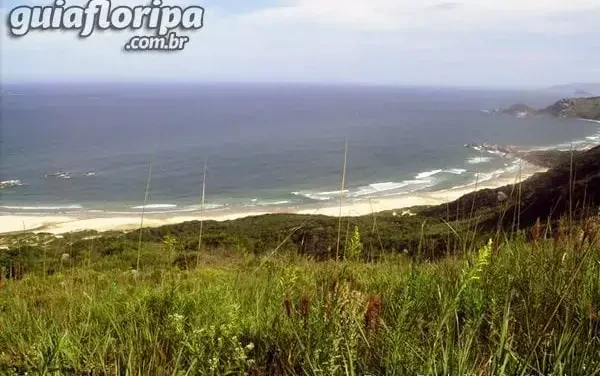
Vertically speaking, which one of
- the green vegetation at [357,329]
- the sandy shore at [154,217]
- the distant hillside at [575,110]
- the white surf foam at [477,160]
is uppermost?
the distant hillside at [575,110]

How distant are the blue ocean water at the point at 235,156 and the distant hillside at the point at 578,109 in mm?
7077

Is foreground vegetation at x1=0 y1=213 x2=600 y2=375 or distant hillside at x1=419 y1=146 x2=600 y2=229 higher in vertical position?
foreground vegetation at x1=0 y1=213 x2=600 y2=375

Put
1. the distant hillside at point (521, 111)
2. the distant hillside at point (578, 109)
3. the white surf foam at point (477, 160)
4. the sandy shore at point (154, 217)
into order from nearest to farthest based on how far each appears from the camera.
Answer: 1. the sandy shore at point (154, 217)
2. the white surf foam at point (477, 160)
3. the distant hillside at point (578, 109)
4. the distant hillside at point (521, 111)

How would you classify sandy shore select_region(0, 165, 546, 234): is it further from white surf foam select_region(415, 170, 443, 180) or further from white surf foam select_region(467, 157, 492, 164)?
white surf foam select_region(467, 157, 492, 164)

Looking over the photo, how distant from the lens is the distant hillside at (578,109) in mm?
120062

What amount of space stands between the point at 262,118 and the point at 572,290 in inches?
4686

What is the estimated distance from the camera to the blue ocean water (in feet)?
158

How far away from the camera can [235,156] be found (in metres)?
68.9

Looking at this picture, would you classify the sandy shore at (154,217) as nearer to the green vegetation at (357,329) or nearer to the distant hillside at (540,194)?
the distant hillside at (540,194)

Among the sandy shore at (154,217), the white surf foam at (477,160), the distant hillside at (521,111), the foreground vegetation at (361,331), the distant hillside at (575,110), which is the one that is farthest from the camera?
A: the distant hillside at (521,111)

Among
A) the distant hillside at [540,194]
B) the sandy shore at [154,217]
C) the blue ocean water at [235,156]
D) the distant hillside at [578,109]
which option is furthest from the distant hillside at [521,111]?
the distant hillside at [540,194]

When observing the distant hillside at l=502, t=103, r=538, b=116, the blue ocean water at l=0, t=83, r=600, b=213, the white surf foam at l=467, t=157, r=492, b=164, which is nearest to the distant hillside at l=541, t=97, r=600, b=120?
the distant hillside at l=502, t=103, r=538, b=116

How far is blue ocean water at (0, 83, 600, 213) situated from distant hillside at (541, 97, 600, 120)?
23.2 feet

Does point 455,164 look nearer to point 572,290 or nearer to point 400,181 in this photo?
point 400,181
